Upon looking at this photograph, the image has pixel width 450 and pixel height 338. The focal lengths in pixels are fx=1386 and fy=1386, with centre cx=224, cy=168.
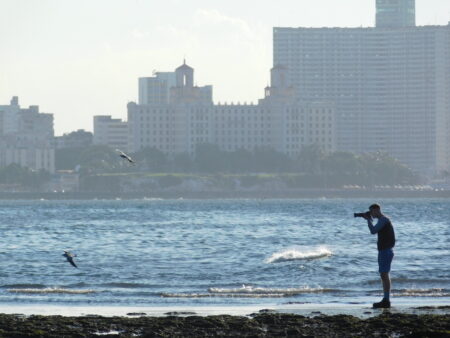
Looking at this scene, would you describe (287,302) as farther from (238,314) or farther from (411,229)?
(411,229)

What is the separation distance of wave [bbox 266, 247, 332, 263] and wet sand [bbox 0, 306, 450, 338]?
2300 cm

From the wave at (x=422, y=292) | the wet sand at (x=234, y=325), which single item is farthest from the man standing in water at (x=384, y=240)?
the wave at (x=422, y=292)

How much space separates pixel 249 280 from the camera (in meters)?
44.4

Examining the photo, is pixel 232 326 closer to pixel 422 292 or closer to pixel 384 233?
pixel 384 233

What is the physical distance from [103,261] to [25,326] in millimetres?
26453

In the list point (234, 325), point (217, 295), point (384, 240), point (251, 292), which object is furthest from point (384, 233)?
point (251, 292)

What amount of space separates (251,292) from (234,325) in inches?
461

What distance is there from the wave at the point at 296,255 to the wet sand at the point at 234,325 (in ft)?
75.5

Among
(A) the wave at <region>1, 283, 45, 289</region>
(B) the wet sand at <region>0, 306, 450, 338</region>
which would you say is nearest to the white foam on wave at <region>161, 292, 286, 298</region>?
(A) the wave at <region>1, 283, 45, 289</region>

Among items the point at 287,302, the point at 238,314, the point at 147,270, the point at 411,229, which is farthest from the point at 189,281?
the point at 411,229

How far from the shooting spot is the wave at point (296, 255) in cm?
5288

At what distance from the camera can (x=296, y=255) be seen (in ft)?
177

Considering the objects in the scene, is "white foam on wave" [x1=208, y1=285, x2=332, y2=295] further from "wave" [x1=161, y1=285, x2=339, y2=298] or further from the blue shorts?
the blue shorts

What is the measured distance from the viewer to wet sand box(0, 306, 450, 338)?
87.4ft
